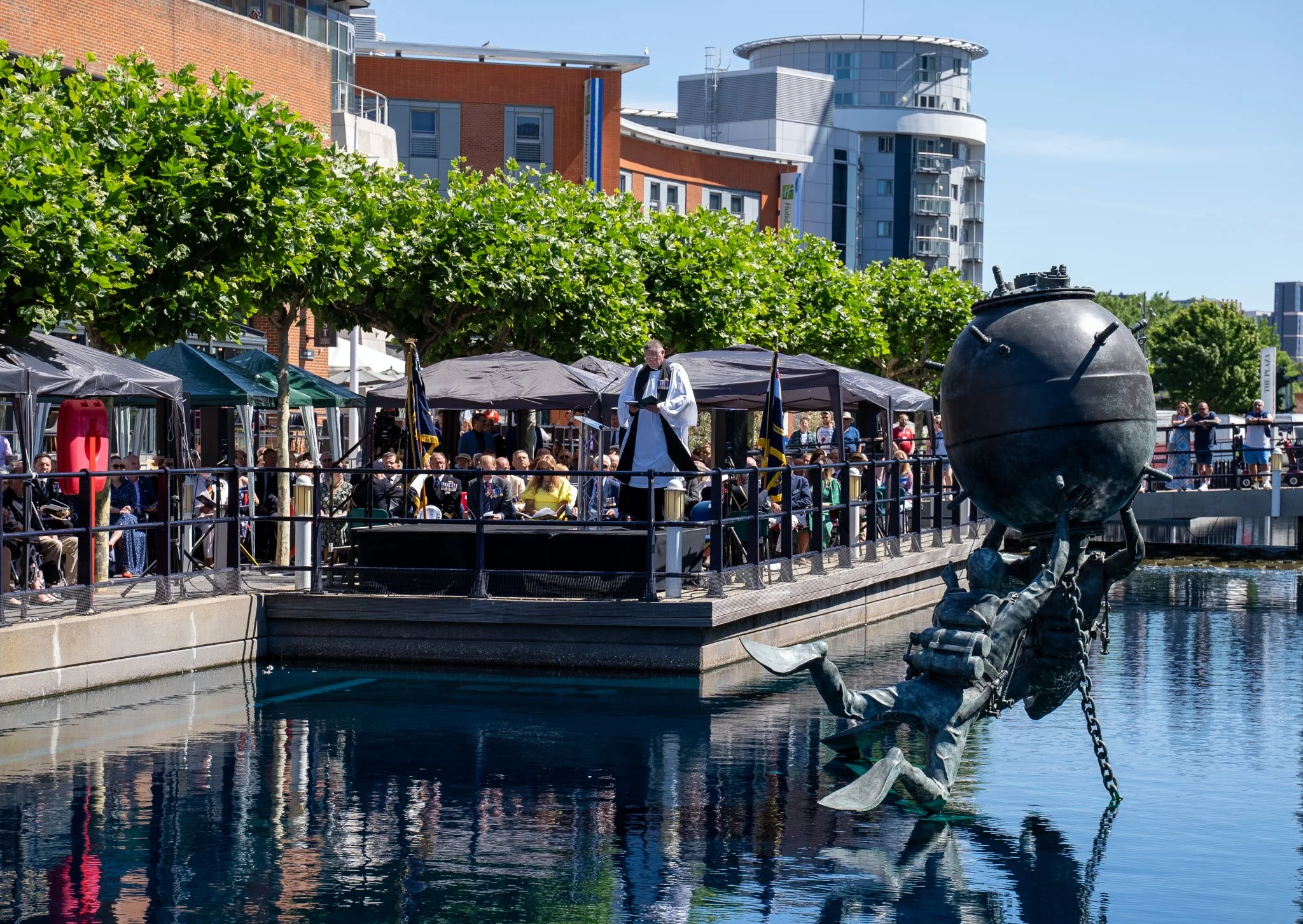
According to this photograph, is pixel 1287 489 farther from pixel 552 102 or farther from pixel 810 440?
pixel 552 102

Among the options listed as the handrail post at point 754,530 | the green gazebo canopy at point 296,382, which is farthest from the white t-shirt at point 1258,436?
the handrail post at point 754,530

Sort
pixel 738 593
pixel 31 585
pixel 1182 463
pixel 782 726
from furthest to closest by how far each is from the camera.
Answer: pixel 1182 463 < pixel 738 593 < pixel 31 585 < pixel 782 726

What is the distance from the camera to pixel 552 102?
207ft

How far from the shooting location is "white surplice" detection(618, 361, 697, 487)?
49.5 feet

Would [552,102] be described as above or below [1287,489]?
above

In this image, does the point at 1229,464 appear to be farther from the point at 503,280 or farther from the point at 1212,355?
the point at 1212,355

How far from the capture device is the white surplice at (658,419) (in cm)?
1510

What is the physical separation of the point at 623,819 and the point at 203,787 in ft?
8.38

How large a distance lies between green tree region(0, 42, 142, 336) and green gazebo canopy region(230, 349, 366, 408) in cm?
700

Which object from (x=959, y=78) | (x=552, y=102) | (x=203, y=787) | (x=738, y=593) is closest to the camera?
(x=203, y=787)

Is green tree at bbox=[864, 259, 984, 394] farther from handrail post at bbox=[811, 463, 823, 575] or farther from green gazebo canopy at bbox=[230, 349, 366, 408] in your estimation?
handrail post at bbox=[811, 463, 823, 575]

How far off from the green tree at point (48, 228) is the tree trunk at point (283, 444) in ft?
10.0

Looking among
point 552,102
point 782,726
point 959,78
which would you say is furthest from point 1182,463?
point 959,78

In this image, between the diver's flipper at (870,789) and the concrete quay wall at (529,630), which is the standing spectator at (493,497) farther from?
the diver's flipper at (870,789)
